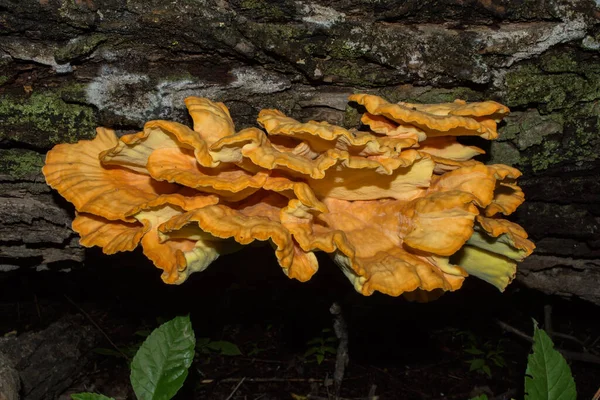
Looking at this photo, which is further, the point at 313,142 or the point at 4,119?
the point at 4,119

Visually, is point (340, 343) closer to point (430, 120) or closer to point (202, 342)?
point (202, 342)

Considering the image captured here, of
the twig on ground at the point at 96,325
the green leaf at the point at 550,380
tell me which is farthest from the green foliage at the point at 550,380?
the twig on ground at the point at 96,325

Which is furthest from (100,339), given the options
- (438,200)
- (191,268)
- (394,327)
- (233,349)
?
(438,200)

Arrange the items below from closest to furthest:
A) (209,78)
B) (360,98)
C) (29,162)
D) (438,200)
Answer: (438,200), (360,98), (209,78), (29,162)

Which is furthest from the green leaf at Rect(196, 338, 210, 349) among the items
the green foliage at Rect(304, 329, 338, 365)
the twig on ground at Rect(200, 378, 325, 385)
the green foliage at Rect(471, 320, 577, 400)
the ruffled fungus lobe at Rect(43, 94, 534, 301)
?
the green foliage at Rect(471, 320, 577, 400)

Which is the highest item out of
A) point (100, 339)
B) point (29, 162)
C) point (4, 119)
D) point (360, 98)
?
point (360, 98)

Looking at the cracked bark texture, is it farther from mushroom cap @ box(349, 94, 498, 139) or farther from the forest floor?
the forest floor

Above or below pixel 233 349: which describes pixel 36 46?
above

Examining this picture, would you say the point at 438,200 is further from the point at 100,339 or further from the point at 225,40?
the point at 100,339
